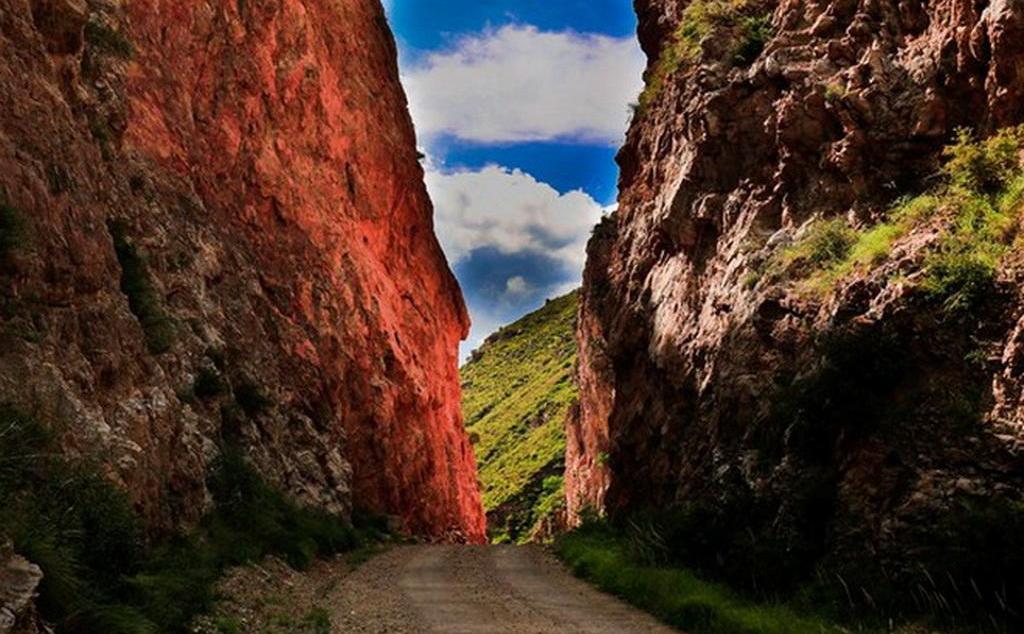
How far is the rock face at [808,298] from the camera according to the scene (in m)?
12.4

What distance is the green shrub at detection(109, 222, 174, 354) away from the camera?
54.4ft

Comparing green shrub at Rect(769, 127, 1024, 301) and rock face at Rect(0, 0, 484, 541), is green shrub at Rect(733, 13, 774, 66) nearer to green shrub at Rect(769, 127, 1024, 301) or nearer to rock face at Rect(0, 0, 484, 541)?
green shrub at Rect(769, 127, 1024, 301)

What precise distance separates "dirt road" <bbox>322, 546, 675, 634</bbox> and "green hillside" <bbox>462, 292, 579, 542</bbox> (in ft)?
107

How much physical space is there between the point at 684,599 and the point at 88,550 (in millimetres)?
8618

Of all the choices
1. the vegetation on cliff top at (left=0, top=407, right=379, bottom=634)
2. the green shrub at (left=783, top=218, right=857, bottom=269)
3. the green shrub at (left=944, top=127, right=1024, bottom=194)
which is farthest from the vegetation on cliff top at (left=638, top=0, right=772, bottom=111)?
the vegetation on cliff top at (left=0, top=407, right=379, bottom=634)

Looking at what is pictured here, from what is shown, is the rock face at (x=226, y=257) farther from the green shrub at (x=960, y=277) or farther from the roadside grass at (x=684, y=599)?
the green shrub at (x=960, y=277)

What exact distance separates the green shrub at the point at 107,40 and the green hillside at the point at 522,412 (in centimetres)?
3572

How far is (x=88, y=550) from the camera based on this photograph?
30.2 ft

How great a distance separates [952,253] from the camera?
1370cm

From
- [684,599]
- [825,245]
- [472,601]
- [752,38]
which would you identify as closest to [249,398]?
[472,601]

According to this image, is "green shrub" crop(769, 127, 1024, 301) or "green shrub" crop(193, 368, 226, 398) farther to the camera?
"green shrub" crop(193, 368, 226, 398)

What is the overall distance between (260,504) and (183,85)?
15.7 meters

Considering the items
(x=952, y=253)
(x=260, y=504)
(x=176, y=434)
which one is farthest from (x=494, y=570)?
(x=952, y=253)

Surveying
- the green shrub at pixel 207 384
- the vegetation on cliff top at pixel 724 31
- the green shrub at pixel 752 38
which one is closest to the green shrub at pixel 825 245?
the green shrub at pixel 752 38
